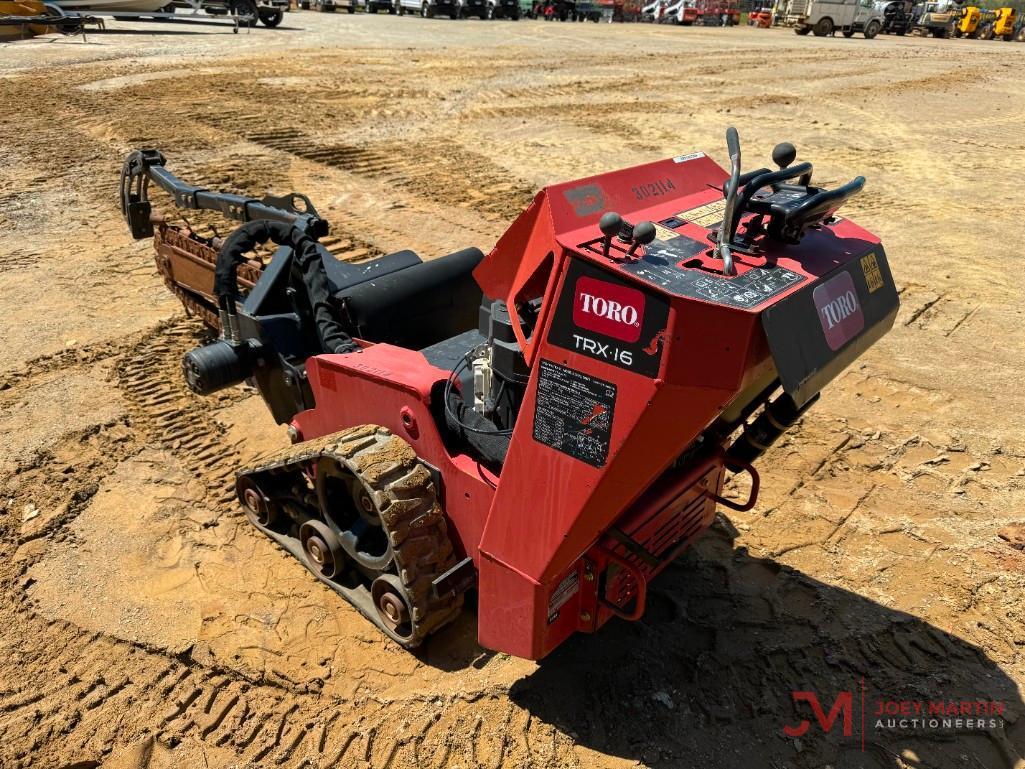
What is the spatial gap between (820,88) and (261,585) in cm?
1631

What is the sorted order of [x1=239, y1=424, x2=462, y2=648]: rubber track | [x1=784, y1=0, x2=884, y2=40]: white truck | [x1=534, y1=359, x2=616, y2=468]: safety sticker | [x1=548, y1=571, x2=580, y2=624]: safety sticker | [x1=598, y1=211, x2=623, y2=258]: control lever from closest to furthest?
[x1=598, y1=211, x2=623, y2=258]: control lever, [x1=534, y1=359, x2=616, y2=468]: safety sticker, [x1=548, y1=571, x2=580, y2=624]: safety sticker, [x1=239, y1=424, x2=462, y2=648]: rubber track, [x1=784, y1=0, x2=884, y2=40]: white truck

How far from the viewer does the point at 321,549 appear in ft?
11.8

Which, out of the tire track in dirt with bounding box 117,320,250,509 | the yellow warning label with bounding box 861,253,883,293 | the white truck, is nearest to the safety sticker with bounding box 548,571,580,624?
the yellow warning label with bounding box 861,253,883,293

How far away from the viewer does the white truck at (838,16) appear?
92.8 ft

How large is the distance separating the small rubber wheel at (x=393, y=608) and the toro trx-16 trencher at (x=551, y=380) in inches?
0.5

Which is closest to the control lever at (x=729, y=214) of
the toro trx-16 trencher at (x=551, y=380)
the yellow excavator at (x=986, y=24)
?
the toro trx-16 trencher at (x=551, y=380)

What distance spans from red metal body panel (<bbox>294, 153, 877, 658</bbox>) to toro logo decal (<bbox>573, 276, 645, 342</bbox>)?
3 centimetres

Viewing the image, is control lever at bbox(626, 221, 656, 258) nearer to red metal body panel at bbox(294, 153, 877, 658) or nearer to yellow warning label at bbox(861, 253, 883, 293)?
red metal body panel at bbox(294, 153, 877, 658)

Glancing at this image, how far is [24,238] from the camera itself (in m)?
8.05

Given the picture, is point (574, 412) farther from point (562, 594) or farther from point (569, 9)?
point (569, 9)

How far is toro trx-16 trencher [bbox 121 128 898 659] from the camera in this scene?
214 centimetres

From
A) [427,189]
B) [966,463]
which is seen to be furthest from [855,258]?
[427,189]

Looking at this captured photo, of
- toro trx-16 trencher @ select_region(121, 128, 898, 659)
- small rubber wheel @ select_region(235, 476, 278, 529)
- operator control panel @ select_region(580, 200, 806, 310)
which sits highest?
operator control panel @ select_region(580, 200, 806, 310)

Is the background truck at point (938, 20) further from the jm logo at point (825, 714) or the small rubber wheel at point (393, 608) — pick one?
the small rubber wheel at point (393, 608)
